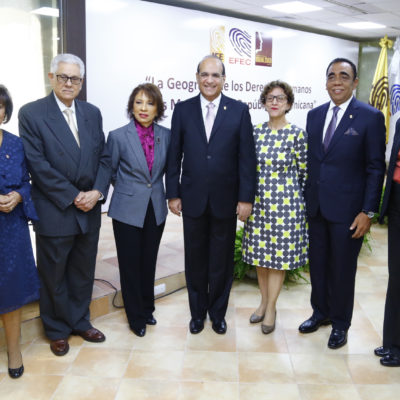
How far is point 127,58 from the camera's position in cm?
605

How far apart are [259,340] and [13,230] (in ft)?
5.32

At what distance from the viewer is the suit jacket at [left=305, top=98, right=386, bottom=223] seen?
2.58m

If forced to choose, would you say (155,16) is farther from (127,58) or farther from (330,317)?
(330,317)

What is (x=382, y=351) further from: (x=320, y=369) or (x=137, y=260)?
(x=137, y=260)

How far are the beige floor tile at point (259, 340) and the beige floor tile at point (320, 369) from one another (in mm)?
138

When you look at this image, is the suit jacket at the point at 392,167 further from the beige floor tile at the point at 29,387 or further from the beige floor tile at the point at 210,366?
the beige floor tile at the point at 29,387

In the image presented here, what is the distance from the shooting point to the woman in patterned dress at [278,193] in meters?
2.79

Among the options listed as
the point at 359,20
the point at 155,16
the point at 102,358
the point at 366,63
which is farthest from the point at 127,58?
the point at 366,63

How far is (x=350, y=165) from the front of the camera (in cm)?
263

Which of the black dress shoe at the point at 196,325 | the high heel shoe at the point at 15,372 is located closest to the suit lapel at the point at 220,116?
the black dress shoe at the point at 196,325

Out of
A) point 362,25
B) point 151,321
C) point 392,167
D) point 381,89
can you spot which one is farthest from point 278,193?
point 362,25

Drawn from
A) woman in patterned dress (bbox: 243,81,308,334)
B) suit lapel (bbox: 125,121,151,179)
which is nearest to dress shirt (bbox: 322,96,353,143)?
woman in patterned dress (bbox: 243,81,308,334)

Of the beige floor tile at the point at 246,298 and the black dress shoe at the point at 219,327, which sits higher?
the black dress shoe at the point at 219,327

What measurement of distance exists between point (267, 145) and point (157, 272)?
1.51m
